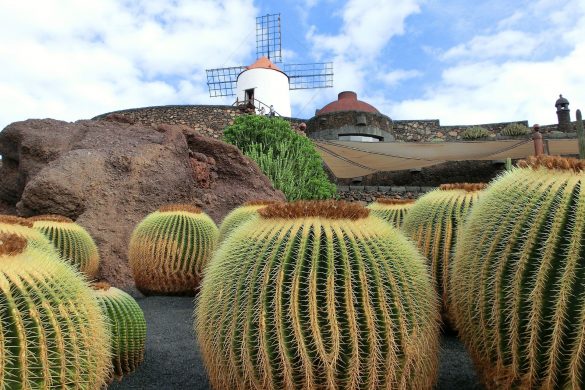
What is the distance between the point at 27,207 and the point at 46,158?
56.3 inches

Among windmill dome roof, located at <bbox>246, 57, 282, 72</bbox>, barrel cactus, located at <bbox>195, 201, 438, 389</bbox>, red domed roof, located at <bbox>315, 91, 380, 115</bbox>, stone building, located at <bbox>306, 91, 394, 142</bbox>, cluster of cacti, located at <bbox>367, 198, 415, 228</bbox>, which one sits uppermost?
windmill dome roof, located at <bbox>246, 57, 282, 72</bbox>

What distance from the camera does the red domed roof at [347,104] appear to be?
2562 centimetres

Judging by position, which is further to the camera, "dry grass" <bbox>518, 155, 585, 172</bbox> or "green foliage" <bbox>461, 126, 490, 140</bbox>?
"green foliage" <bbox>461, 126, 490, 140</bbox>

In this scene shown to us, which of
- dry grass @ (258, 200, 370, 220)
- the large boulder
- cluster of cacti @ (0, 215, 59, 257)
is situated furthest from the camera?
the large boulder

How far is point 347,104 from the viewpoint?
25.9 meters

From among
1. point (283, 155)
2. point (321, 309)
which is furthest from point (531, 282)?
point (283, 155)

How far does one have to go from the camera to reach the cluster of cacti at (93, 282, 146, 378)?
9.84ft

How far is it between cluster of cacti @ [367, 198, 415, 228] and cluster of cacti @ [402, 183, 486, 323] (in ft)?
2.10

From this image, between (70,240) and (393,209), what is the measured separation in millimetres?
3032

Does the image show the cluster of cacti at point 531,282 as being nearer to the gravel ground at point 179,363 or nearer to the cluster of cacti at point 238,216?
the gravel ground at point 179,363

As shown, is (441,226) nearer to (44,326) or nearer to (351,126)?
(44,326)

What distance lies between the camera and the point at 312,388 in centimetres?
191

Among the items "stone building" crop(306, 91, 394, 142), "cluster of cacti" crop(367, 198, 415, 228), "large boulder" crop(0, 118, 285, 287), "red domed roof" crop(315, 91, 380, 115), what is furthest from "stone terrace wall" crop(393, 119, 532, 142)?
"cluster of cacti" crop(367, 198, 415, 228)

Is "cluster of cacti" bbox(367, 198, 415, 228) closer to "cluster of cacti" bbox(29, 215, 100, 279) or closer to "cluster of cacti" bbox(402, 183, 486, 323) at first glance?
"cluster of cacti" bbox(402, 183, 486, 323)
